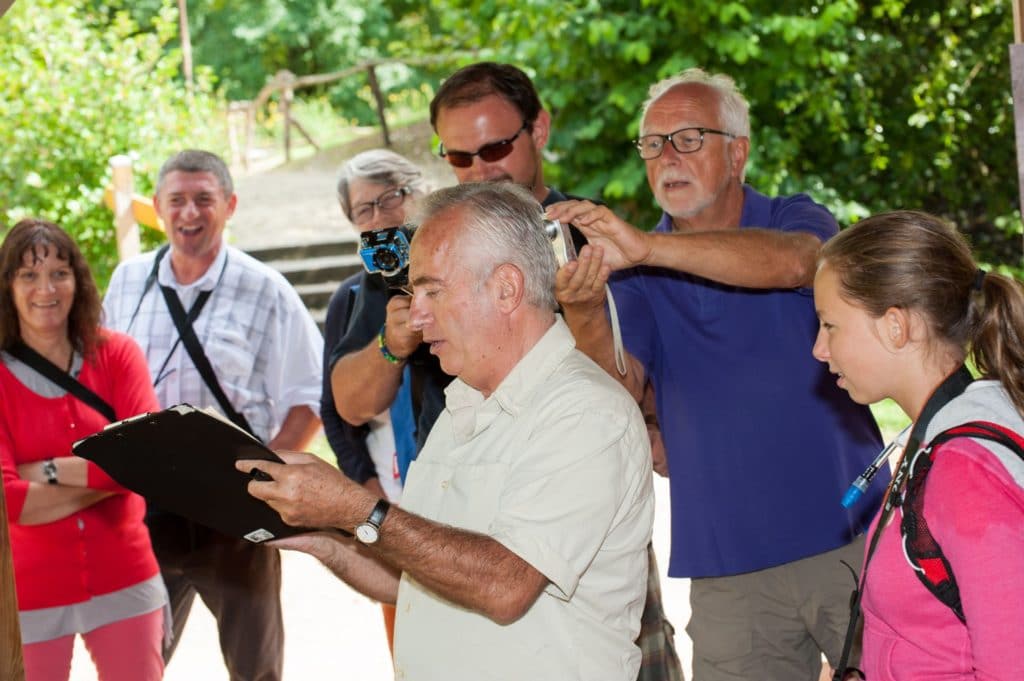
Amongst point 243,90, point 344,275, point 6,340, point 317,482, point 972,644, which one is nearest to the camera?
point 972,644

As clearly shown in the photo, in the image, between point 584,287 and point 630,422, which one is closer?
point 630,422

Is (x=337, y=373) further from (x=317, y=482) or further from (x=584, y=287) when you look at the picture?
(x=317, y=482)

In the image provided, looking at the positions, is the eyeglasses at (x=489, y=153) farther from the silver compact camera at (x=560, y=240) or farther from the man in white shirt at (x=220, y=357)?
the man in white shirt at (x=220, y=357)

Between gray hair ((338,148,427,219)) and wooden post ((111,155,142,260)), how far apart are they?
4.08 metres

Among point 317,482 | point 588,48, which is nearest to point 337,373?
point 317,482

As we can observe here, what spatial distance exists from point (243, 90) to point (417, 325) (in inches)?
882

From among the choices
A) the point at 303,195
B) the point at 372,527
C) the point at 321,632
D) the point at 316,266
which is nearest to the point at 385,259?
the point at 372,527

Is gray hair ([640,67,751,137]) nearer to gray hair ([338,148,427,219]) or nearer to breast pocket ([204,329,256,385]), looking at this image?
gray hair ([338,148,427,219])

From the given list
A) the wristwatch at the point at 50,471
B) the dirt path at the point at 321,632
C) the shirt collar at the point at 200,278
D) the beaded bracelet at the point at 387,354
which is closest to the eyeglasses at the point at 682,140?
the beaded bracelet at the point at 387,354

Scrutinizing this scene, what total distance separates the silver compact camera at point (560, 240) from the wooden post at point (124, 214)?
18.6 feet

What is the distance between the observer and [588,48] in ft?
30.3

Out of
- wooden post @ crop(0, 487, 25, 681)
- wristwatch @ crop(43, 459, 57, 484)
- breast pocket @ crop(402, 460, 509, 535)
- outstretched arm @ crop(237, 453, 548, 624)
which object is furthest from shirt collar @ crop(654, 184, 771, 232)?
wristwatch @ crop(43, 459, 57, 484)

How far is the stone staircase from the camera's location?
35.7ft

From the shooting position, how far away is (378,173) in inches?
149
